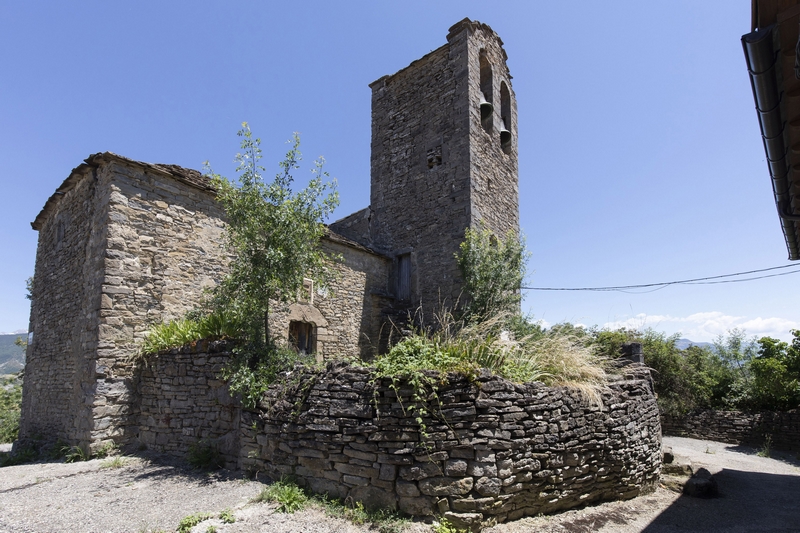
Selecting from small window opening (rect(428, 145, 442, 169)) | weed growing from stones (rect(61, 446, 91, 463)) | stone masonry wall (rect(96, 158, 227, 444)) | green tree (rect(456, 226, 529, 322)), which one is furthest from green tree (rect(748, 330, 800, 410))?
weed growing from stones (rect(61, 446, 91, 463))

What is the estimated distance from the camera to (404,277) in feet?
43.3

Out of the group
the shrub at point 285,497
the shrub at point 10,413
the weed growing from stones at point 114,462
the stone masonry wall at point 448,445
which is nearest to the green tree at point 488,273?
the stone masonry wall at point 448,445

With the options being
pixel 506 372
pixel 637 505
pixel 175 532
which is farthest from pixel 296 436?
pixel 637 505

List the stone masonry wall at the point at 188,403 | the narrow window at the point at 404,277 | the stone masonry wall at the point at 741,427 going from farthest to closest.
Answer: the narrow window at the point at 404,277 < the stone masonry wall at the point at 741,427 < the stone masonry wall at the point at 188,403

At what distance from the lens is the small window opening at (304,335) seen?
10.8 metres

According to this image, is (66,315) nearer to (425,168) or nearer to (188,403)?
(188,403)

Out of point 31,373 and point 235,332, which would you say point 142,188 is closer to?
point 235,332

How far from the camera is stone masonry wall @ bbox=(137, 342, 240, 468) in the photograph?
6.54m

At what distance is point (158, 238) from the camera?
8117 mm

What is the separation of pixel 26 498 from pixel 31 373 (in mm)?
6255

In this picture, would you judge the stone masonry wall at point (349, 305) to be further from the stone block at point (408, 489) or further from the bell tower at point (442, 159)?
the stone block at point (408, 489)

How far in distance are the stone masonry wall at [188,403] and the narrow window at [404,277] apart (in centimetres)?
704

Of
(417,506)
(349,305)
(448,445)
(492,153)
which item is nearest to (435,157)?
(492,153)

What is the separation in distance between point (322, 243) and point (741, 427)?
1313 centimetres
